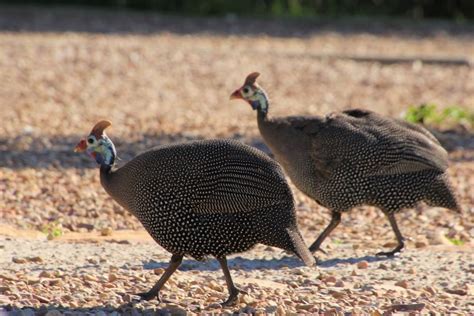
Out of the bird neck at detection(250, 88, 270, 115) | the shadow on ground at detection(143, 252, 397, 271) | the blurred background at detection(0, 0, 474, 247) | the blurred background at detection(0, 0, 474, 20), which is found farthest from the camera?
the blurred background at detection(0, 0, 474, 20)

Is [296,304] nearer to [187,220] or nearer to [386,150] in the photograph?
[187,220]

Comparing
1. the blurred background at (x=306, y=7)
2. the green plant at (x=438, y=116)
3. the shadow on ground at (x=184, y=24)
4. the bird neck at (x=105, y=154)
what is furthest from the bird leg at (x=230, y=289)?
the blurred background at (x=306, y=7)

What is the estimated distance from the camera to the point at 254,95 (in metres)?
7.39

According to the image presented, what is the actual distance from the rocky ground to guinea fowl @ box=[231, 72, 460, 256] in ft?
1.18

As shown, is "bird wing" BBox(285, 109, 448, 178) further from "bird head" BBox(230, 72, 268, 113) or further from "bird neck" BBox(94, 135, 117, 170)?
"bird neck" BBox(94, 135, 117, 170)

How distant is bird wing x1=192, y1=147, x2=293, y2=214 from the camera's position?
555 cm

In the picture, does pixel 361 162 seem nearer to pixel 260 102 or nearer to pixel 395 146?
pixel 395 146

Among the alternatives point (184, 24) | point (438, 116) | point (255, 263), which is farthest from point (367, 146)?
point (184, 24)

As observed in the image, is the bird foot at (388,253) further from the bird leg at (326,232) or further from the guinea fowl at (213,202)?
the guinea fowl at (213,202)

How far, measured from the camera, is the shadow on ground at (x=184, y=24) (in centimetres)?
1777

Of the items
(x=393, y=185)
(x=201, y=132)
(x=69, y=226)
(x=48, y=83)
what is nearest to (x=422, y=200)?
(x=393, y=185)

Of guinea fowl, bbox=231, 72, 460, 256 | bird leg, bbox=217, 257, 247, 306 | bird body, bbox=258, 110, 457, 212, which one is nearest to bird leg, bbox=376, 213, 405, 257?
guinea fowl, bbox=231, 72, 460, 256

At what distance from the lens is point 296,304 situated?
5.66 meters

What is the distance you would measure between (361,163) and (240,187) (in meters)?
1.67
